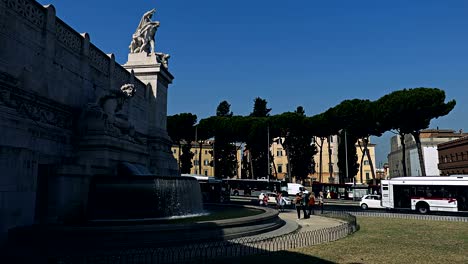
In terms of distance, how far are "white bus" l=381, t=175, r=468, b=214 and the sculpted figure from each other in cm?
2274

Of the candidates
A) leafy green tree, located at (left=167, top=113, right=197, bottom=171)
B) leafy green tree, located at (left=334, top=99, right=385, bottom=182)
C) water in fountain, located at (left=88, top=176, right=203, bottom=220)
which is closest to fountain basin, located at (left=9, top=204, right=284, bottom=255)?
water in fountain, located at (left=88, top=176, right=203, bottom=220)

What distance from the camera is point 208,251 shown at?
10.7 m

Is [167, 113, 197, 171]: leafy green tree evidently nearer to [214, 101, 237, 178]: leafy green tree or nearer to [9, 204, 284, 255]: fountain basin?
[214, 101, 237, 178]: leafy green tree

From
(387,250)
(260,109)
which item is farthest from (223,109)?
(387,250)

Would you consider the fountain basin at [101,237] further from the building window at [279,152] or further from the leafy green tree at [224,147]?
the building window at [279,152]

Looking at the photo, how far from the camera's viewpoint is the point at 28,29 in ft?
45.0

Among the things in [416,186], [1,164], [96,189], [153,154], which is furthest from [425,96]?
[1,164]

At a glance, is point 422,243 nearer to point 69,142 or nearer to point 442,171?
point 69,142

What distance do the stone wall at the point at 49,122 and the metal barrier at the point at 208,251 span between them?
3837mm

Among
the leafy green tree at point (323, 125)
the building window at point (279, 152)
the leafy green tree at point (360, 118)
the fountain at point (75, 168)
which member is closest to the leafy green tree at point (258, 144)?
the leafy green tree at point (323, 125)

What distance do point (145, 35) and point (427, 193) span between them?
82.1 ft

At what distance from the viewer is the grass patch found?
10328 millimetres

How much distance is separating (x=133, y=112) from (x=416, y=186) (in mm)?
23271

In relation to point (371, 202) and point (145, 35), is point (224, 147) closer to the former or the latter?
point (371, 202)
